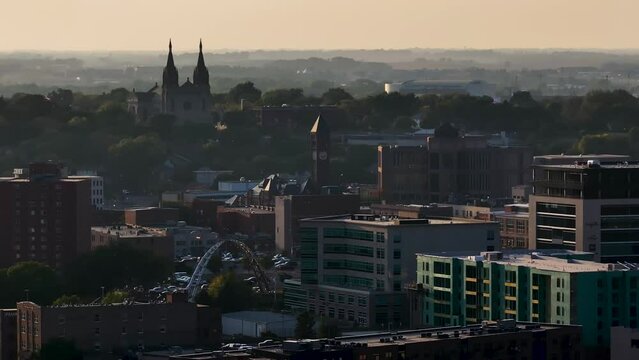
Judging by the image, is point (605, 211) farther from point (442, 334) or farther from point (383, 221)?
point (442, 334)

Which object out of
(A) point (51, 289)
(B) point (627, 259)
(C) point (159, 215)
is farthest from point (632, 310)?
(C) point (159, 215)

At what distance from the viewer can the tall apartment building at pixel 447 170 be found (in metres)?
106

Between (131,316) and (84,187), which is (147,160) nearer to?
(84,187)

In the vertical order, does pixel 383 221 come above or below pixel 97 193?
above

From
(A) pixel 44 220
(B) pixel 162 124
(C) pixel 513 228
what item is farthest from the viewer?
(B) pixel 162 124

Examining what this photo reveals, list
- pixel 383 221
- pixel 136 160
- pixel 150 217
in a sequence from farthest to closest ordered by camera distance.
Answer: pixel 136 160, pixel 150 217, pixel 383 221

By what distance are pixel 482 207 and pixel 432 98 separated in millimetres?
55125

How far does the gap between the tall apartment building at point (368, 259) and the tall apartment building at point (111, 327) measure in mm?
4364

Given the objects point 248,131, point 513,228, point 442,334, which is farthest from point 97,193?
point 442,334

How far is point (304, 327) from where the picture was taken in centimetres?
6719

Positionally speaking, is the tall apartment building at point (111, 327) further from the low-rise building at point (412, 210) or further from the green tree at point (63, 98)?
the green tree at point (63, 98)

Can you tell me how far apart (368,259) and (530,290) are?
8.17 metres

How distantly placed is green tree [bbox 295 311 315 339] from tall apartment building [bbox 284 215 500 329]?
165 centimetres

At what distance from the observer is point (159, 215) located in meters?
98.8
